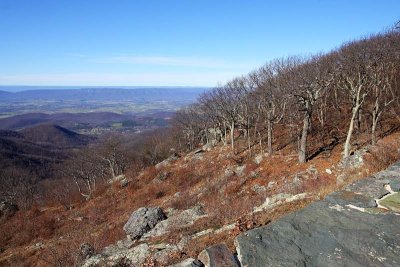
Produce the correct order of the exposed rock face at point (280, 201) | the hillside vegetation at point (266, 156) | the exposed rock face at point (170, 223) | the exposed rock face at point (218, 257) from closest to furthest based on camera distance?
the exposed rock face at point (218, 257), the exposed rock face at point (280, 201), the exposed rock face at point (170, 223), the hillside vegetation at point (266, 156)

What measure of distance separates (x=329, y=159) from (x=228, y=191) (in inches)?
368

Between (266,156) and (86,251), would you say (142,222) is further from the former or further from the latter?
(266,156)

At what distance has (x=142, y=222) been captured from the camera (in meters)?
21.9

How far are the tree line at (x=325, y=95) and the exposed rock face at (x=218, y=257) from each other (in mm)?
22968

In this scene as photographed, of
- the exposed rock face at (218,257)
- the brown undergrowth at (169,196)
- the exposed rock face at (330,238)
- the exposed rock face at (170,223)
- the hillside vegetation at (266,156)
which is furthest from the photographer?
the hillside vegetation at (266,156)

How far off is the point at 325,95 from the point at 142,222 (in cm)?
3020

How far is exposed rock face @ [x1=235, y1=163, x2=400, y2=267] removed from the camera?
5953 millimetres

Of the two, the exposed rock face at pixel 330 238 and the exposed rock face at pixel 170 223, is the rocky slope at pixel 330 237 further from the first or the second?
the exposed rock face at pixel 170 223

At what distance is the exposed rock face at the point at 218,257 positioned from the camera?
247 inches

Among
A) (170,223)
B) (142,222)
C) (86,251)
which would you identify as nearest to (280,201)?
(170,223)

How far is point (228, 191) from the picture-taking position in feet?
104

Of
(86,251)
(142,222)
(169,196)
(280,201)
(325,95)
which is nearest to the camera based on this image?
(280,201)

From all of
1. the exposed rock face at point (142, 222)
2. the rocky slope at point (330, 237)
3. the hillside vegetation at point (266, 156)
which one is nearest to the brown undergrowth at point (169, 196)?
the hillside vegetation at point (266, 156)

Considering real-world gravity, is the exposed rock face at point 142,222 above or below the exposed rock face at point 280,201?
below
